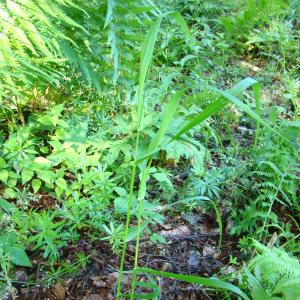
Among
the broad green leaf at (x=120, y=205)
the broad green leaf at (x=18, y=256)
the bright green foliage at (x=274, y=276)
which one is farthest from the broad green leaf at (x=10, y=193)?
the bright green foliage at (x=274, y=276)

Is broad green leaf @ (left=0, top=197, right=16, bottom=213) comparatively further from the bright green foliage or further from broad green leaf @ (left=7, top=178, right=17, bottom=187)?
the bright green foliage

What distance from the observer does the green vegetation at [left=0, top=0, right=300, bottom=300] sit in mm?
1496

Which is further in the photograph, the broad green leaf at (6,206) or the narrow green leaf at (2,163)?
the narrow green leaf at (2,163)


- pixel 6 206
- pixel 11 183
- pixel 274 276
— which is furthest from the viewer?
pixel 11 183

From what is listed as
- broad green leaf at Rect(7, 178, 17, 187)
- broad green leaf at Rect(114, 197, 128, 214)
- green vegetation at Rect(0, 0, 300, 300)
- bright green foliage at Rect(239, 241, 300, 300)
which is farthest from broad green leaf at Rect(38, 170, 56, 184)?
bright green foliage at Rect(239, 241, 300, 300)

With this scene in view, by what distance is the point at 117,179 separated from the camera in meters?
1.92

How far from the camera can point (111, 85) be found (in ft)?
7.58

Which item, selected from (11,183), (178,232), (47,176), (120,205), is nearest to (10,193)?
(11,183)

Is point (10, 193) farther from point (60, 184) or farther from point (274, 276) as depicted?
point (274, 276)

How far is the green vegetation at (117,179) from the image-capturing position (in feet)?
4.91

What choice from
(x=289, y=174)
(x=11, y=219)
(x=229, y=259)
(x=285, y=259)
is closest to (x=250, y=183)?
(x=289, y=174)

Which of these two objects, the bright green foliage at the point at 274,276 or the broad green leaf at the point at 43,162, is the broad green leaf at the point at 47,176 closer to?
the broad green leaf at the point at 43,162

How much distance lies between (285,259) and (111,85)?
4.85ft

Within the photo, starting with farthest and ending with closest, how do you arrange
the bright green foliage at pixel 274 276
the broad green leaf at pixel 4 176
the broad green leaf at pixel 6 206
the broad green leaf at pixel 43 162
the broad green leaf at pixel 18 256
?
1. the broad green leaf at pixel 43 162
2. the broad green leaf at pixel 4 176
3. the broad green leaf at pixel 6 206
4. the broad green leaf at pixel 18 256
5. the bright green foliage at pixel 274 276
